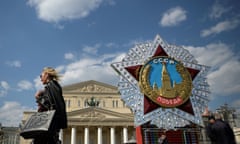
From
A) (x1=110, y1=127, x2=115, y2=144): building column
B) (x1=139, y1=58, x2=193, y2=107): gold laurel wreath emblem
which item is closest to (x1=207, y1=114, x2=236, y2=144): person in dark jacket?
→ (x1=139, y1=58, x2=193, y2=107): gold laurel wreath emblem

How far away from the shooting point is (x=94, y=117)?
134 ft

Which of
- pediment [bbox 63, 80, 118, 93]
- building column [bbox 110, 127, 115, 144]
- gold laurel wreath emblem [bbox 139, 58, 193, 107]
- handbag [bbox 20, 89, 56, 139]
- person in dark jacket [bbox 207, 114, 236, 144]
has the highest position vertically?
pediment [bbox 63, 80, 118, 93]

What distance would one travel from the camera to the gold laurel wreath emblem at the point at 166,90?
14234 millimetres

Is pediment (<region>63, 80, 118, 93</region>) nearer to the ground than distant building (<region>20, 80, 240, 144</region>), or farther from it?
farther from it

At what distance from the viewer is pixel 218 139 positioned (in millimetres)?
5309

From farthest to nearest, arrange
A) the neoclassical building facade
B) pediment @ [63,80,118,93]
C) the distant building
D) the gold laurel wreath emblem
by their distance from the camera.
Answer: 1. pediment @ [63,80,118,93]
2. the neoclassical building facade
3. the distant building
4. the gold laurel wreath emblem

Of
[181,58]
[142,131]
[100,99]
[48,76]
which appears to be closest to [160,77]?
[181,58]

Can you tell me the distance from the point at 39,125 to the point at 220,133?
384 centimetres

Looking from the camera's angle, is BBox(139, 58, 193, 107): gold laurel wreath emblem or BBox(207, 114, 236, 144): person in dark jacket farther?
BBox(139, 58, 193, 107): gold laurel wreath emblem

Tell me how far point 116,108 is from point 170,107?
1386 inches

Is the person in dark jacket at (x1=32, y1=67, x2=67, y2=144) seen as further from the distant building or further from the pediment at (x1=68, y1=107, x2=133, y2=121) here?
the pediment at (x1=68, y1=107, x2=133, y2=121)

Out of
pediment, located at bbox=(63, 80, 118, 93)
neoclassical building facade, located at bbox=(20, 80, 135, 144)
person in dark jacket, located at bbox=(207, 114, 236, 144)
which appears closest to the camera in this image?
person in dark jacket, located at bbox=(207, 114, 236, 144)

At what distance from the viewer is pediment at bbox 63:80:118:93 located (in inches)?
1916

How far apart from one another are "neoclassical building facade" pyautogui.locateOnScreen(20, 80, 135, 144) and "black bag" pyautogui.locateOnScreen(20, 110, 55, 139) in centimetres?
3712
